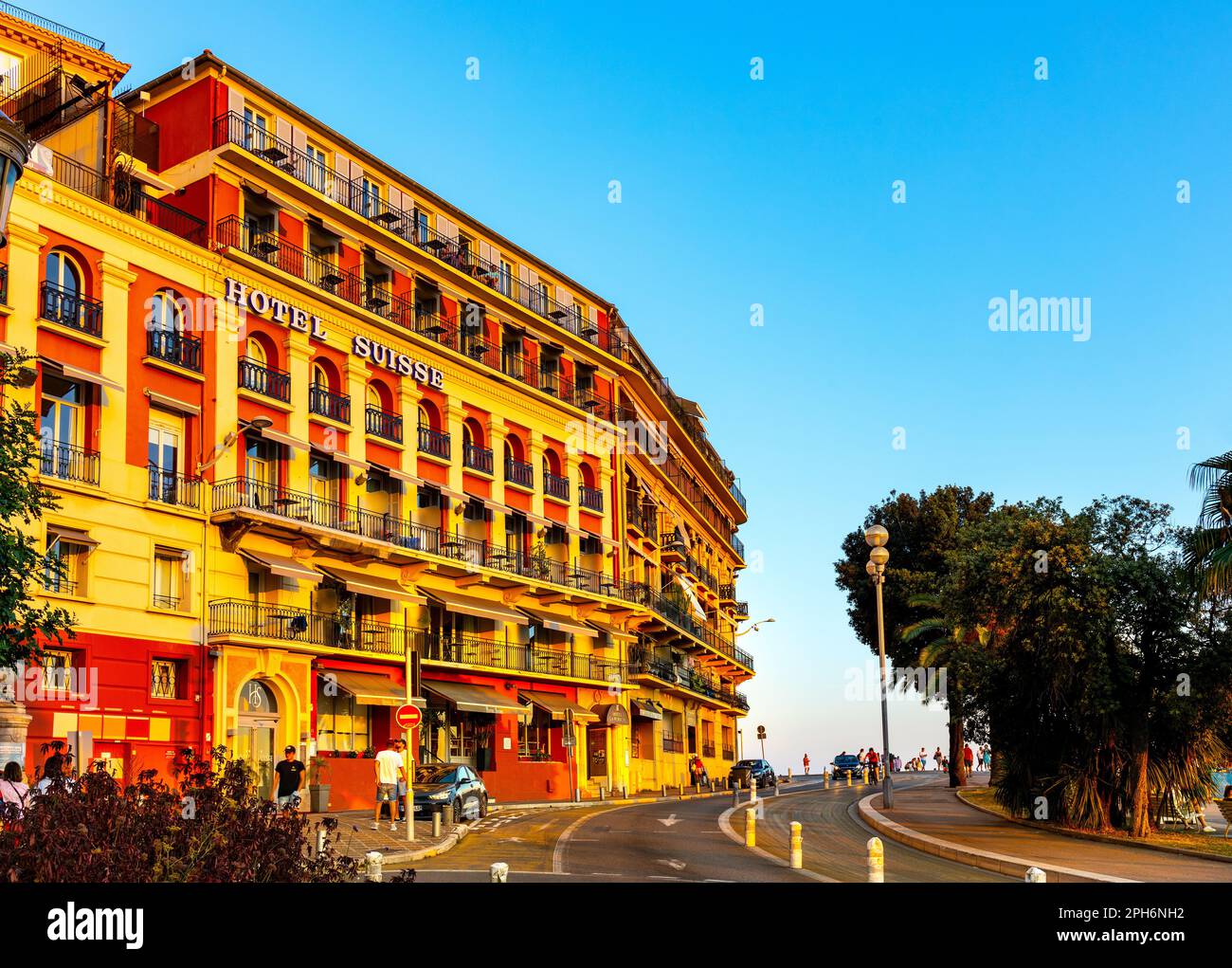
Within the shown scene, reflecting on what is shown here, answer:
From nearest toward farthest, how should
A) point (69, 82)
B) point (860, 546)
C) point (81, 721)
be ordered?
point (81, 721) → point (69, 82) → point (860, 546)

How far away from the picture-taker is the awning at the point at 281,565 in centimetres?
3506

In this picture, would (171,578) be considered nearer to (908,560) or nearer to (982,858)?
(982,858)

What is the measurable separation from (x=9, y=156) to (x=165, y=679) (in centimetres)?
2313

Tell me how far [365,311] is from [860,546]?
31.1 metres

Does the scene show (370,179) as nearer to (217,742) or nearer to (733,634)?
(217,742)

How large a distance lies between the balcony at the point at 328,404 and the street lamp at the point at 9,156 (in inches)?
1056

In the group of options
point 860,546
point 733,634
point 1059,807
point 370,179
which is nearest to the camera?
point 1059,807

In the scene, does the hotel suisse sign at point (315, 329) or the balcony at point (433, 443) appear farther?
the balcony at point (433, 443)

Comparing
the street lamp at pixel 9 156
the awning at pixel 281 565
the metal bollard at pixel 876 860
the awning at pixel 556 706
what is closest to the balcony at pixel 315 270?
the awning at pixel 281 565

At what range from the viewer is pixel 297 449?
3812 cm

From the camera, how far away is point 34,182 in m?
30.5

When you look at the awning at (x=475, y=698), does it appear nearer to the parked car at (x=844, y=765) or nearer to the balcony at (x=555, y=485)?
the balcony at (x=555, y=485)

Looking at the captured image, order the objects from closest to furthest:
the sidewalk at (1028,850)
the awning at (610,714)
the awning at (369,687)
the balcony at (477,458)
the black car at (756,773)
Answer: the sidewalk at (1028,850) → the awning at (369,687) → the balcony at (477,458) → the awning at (610,714) → the black car at (756,773)
